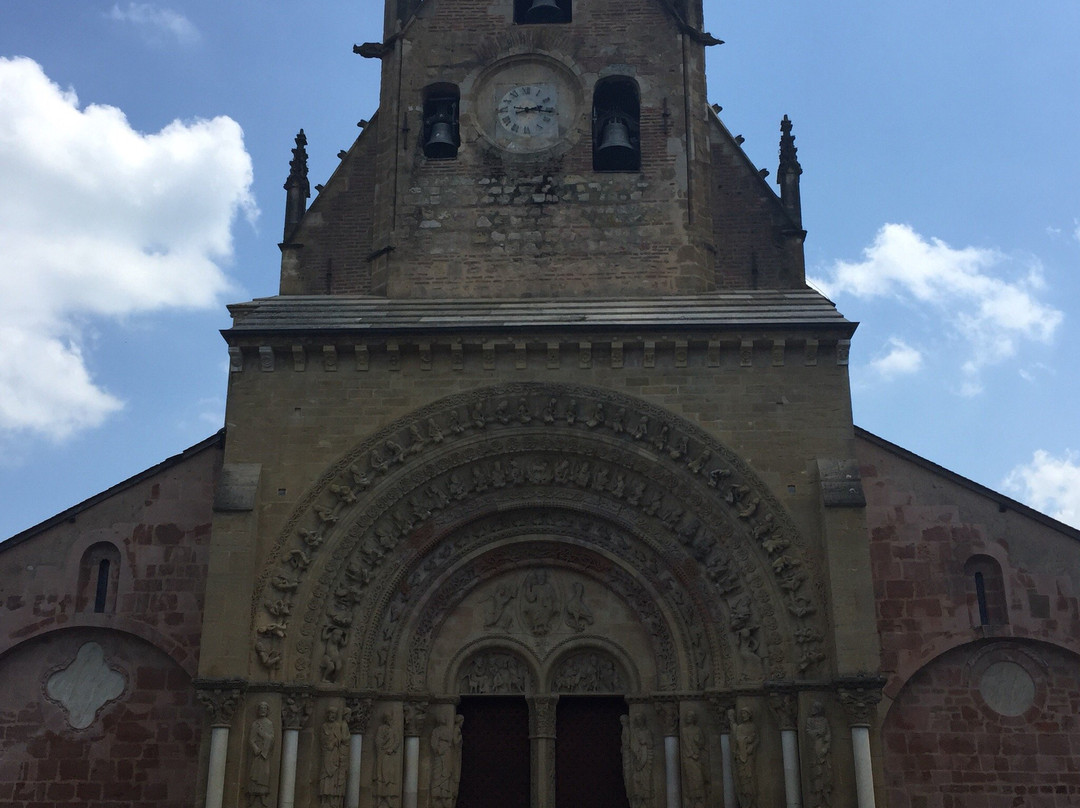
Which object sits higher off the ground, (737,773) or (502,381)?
(502,381)

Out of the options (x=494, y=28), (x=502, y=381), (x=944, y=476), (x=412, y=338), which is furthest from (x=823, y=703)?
(x=494, y=28)

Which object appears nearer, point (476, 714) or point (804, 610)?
point (804, 610)

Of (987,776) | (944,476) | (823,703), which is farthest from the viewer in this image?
(944,476)

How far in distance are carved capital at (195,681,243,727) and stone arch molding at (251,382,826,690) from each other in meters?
0.72

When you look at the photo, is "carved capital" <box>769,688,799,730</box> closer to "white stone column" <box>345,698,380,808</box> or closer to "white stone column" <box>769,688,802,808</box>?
"white stone column" <box>769,688,802,808</box>

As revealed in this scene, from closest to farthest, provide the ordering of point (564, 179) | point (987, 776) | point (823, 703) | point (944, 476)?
point (823, 703) → point (987, 776) → point (944, 476) → point (564, 179)

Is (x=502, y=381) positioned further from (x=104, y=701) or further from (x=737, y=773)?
(x=104, y=701)

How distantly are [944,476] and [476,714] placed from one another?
702 centimetres

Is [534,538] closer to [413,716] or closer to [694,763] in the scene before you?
[413,716]

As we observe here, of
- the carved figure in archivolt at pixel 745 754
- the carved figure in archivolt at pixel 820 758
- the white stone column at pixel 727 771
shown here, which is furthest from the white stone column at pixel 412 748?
the carved figure in archivolt at pixel 820 758

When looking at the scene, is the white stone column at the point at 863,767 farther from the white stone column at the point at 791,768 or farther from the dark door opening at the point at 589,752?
the dark door opening at the point at 589,752

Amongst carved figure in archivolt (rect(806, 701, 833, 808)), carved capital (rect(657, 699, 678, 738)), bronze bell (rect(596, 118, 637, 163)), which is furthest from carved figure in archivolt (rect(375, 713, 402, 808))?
bronze bell (rect(596, 118, 637, 163))

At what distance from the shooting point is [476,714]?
52.3 ft

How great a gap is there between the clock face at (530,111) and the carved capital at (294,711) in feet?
28.1
